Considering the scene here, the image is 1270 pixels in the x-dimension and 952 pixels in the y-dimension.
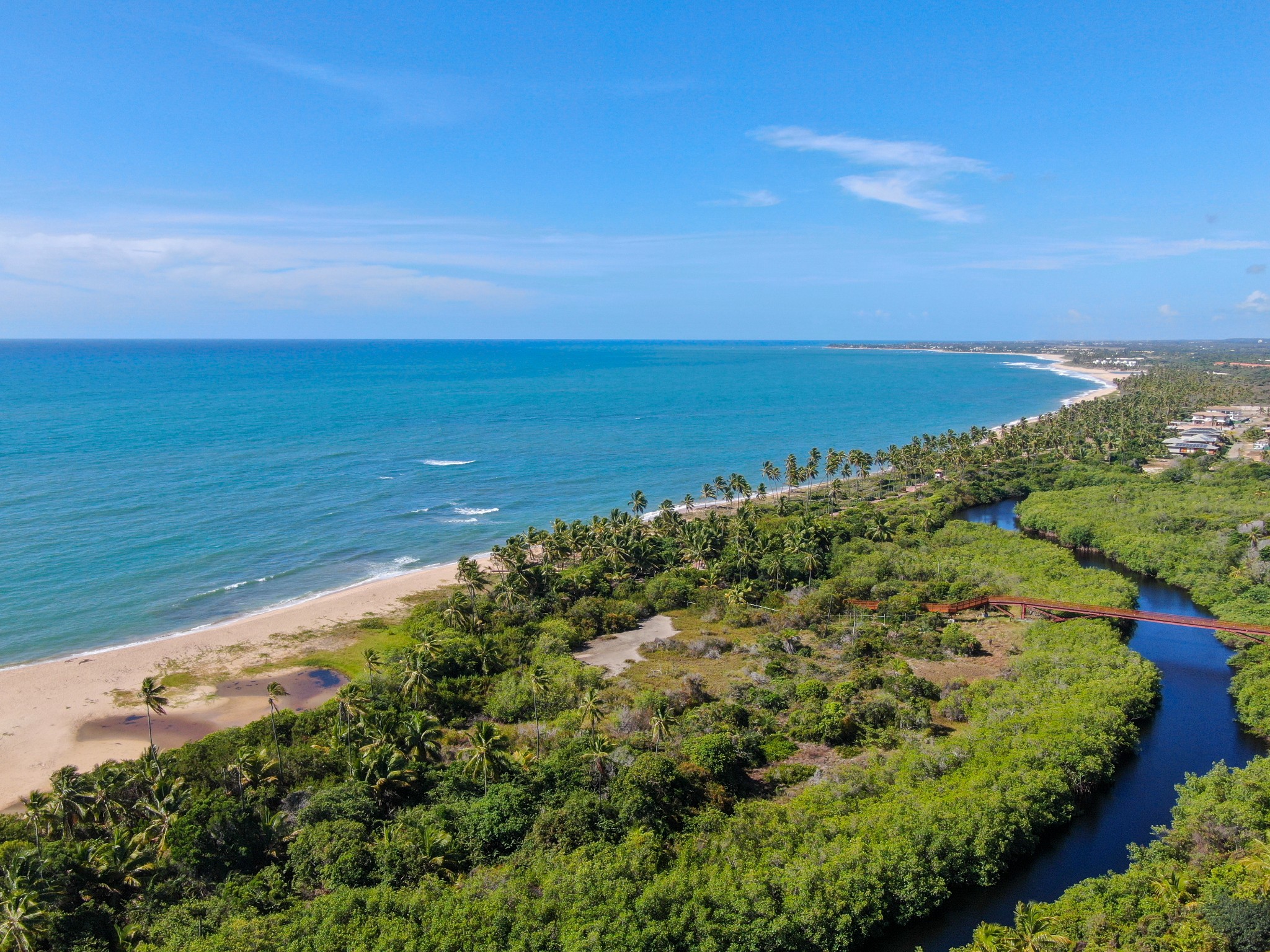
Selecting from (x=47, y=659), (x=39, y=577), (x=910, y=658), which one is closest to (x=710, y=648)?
(x=910, y=658)

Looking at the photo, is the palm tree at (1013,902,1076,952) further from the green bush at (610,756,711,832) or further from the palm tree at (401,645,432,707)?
the palm tree at (401,645,432,707)

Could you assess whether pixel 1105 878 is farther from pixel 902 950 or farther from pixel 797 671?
pixel 797 671

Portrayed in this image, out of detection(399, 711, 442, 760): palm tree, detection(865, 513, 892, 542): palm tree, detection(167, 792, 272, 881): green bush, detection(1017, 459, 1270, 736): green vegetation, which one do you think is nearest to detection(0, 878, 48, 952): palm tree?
detection(167, 792, 272, 881): green bush

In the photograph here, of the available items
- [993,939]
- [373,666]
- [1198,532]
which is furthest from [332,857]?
[1198,532]

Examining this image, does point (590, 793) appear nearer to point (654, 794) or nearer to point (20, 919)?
point (654, 794)

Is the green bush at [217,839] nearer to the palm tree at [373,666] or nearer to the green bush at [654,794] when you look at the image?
the palm tree at [373,666]

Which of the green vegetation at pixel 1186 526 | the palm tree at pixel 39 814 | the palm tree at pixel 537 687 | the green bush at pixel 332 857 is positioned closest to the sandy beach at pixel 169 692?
the palm tree at pixel 39 814

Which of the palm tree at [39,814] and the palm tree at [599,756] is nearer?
the palm tree at [39,814]
